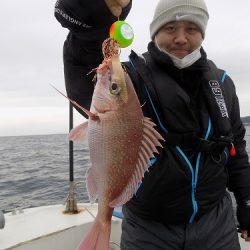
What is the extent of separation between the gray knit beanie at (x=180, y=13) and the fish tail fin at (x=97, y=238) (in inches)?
59.7

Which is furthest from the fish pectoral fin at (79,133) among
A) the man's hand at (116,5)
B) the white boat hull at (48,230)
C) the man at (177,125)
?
the white boat hull at (48,230)

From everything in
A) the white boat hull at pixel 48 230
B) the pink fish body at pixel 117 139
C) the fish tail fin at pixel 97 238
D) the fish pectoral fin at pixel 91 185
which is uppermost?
the pink fish body at pixel 117 139

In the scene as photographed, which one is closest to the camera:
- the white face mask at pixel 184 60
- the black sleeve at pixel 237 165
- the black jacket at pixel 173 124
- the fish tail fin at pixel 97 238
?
the fish tail fin at pixel 97 238

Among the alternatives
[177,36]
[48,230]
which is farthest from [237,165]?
[48,230]

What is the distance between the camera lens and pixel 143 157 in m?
2.11

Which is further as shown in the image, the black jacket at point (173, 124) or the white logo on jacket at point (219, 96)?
the white logo on jacket at point (219, 96)

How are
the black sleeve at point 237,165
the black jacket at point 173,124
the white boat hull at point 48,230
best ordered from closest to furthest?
the black jacket at point 173,124
the black sleeve at point 237,165
the white boat hull at point 48,230

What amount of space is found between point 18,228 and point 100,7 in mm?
3347

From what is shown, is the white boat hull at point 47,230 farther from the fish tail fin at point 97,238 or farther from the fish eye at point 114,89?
the fish eye at point 114,89

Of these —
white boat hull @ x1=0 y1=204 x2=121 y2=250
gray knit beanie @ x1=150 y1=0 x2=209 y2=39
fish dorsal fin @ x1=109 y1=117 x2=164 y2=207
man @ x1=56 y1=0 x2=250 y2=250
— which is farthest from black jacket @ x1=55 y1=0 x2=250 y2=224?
white boat hull @ x1=0 y1=204 x2=121 y2=250

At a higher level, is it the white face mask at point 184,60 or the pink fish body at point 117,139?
the white face mask at point 184,60

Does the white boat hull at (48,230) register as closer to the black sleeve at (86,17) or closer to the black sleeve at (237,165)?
the black sleeve at (237,165)

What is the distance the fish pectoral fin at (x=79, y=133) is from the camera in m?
2.13

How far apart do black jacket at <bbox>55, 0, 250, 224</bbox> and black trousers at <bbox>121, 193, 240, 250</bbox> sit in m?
0.07
